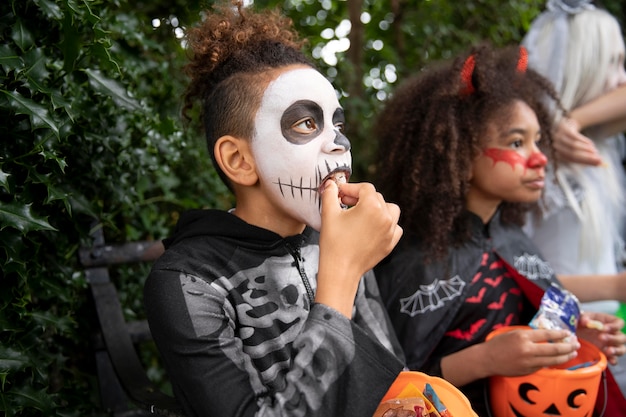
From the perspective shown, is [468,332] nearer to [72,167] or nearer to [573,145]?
[573,145]

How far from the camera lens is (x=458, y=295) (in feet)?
6.51

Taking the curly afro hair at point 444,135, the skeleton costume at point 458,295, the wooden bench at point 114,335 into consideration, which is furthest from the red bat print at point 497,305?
the wooden bench at point 114,335

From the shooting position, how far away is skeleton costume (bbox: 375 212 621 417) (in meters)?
1.94

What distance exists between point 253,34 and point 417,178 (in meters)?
0.79

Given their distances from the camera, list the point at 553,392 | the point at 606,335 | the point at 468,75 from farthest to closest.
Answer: the point at 468,75, the point at 606,335, the point at 553,392

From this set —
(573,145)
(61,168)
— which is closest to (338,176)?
(61,168)

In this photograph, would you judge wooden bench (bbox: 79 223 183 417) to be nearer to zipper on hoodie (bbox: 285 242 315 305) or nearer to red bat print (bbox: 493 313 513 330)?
zipper on hoodie (bbox: 285 242 315 305)

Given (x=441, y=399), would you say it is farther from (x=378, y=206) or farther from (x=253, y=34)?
(x=253, y=34)

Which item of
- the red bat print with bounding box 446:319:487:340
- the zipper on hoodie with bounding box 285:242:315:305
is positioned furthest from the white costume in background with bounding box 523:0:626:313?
the zipper on hoodie with bounding box 285:242:315:305

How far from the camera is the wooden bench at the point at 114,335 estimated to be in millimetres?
1874

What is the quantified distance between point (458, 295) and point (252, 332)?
808 mm

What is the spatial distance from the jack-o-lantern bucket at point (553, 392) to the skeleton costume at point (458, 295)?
157mm

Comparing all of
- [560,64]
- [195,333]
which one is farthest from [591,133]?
[195,333]

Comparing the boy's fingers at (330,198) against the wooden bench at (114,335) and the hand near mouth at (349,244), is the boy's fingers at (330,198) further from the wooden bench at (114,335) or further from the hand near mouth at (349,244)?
the wooden bench at (114,335)
